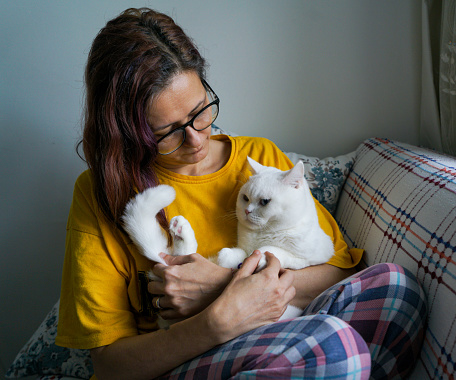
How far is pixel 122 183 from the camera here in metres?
0.95

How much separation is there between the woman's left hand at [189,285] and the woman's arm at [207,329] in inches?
1.9

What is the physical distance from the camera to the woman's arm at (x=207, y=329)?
2.59 feet

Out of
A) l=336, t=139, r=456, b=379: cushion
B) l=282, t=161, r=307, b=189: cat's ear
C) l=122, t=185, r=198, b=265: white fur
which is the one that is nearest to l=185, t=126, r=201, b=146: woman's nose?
l=122, t=185, r=198, b=265: white fur

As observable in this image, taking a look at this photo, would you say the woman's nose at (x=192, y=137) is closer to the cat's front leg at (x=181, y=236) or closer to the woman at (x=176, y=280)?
the woman at (x=176, y=280)

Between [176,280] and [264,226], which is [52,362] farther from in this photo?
[264,226]

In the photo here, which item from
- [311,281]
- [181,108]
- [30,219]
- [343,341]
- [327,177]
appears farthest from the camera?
[30,219]

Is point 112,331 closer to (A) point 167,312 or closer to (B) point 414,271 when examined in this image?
(A) point 167,312

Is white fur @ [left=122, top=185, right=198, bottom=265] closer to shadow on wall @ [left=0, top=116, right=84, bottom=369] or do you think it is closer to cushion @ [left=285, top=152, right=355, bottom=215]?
cushion @ [left=285, top=152, right=355, bottom=215]

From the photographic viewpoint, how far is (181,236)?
3.05 ft

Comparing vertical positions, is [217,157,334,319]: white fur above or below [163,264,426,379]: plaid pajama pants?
above

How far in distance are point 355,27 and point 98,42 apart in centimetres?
105

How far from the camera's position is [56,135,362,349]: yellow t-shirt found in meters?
0.89

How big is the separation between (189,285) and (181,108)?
17.6 inches

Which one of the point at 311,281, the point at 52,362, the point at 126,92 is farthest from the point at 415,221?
the point at 52,362
